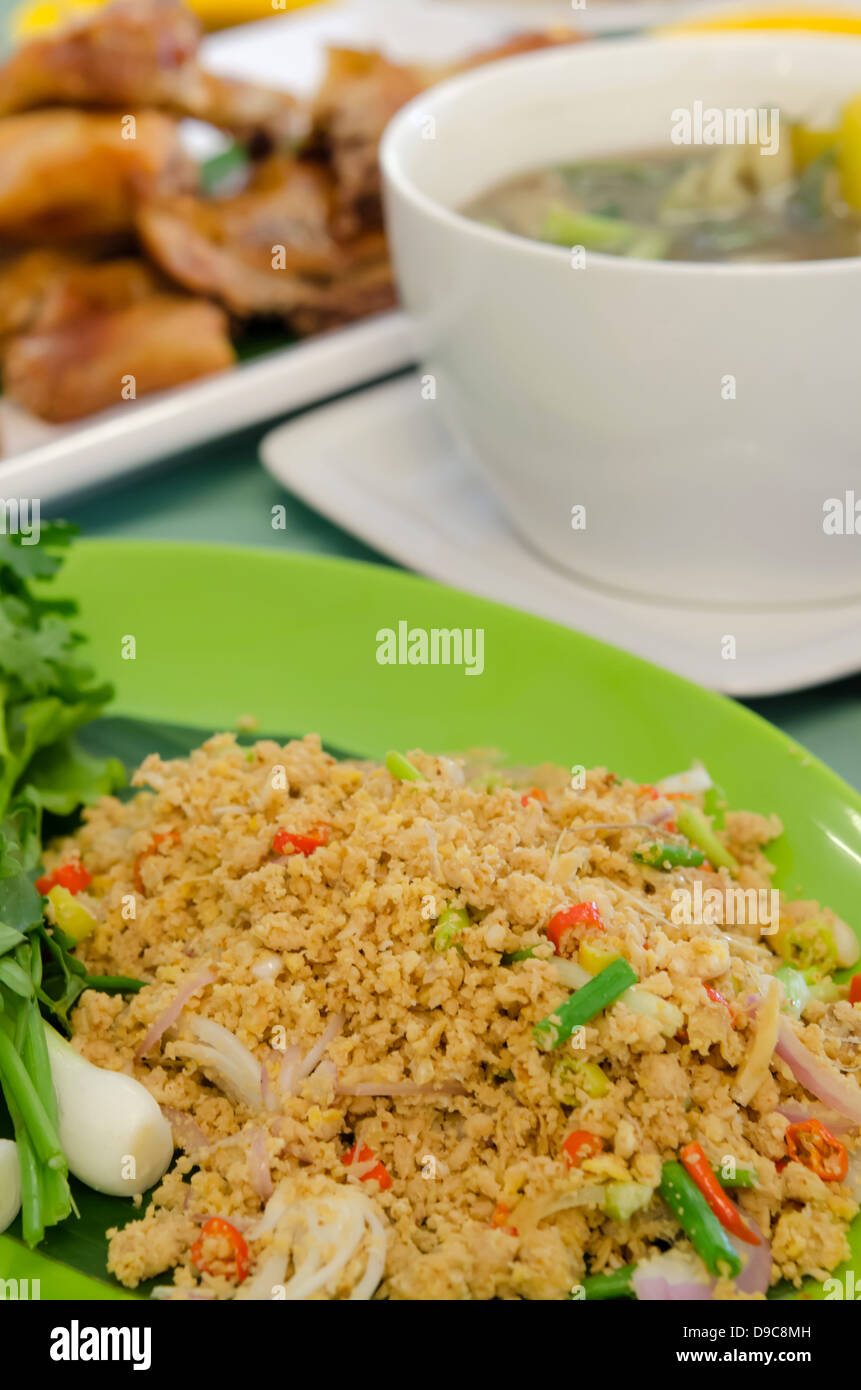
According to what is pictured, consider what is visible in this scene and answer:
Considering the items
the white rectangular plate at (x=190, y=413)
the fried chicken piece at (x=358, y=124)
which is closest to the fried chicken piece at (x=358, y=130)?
the fried chicken piece at (x=358, y=124)

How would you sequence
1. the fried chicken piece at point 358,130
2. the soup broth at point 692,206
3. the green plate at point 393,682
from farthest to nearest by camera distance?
1. the fried chicken piece at point 358,130
2. the soup broth at point 692,206
3. the green plate at point 393,682

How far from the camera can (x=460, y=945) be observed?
121cm

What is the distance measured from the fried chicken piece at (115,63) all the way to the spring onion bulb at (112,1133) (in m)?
1.82

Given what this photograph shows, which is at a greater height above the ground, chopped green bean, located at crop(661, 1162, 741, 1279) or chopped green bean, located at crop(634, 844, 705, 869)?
chopped green bean, located at crop(634, 844, 705, 869)

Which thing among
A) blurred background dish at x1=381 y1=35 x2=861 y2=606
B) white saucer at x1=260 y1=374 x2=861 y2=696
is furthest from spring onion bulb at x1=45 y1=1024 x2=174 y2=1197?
blurred background dish at x1=381 y1=35 x2=861 y2=606

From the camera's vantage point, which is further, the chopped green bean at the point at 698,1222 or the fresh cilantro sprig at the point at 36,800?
the fresh cilantro sprig at the point at 36,800

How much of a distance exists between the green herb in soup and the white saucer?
382mm

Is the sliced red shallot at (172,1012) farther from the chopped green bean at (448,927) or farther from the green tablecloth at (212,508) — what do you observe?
the green tablecloth at (212,508)

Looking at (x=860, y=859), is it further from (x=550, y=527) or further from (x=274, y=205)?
(x=274, y=205)

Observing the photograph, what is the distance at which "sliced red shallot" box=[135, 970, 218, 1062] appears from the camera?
4.14 feet

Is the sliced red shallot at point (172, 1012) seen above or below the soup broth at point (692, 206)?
below

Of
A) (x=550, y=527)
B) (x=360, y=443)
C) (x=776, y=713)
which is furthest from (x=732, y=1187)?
(x=360, y=443)

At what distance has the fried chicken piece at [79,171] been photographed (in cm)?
231

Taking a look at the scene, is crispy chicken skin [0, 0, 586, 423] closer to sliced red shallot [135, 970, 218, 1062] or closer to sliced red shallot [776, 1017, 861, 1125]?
sliced red shallot [135, 970, 218, 1062]
